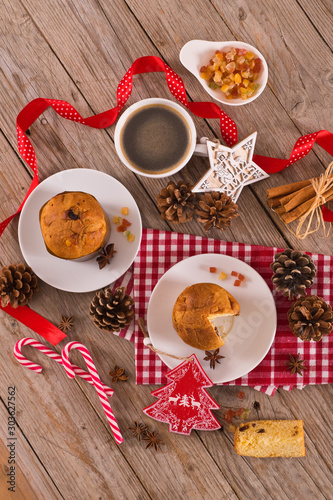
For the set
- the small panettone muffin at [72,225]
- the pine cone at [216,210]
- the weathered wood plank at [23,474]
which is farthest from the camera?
the weathered wood plank at [23,474]

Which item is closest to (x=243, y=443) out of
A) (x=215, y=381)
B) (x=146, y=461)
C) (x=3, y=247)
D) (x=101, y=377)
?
(x=215, y=381)

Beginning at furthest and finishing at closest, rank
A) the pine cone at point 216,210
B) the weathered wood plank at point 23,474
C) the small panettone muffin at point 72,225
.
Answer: the weathered wood plank at point 23,474, the pine cone at point 216,210, the small panettone muffin at point 72,225

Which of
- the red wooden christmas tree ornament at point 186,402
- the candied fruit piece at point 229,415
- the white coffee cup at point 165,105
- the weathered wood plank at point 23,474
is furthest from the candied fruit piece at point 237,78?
the weathered wood plank at point 23,474

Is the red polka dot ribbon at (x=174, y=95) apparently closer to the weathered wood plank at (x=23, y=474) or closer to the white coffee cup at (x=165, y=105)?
the white coffee cup at (x=165, y=105)

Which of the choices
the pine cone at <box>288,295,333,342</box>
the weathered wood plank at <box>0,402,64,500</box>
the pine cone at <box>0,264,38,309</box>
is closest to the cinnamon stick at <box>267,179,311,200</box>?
the pine cone at <box>288,295,333,342</box>

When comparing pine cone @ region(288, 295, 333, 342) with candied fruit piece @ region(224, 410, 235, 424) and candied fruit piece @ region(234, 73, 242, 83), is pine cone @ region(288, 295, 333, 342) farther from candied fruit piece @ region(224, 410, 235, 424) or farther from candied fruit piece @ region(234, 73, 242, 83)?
candied fruit piece @ region(234, 73, 242, 83)

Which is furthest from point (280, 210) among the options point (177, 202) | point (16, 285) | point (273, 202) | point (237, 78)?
point (16, 285)
